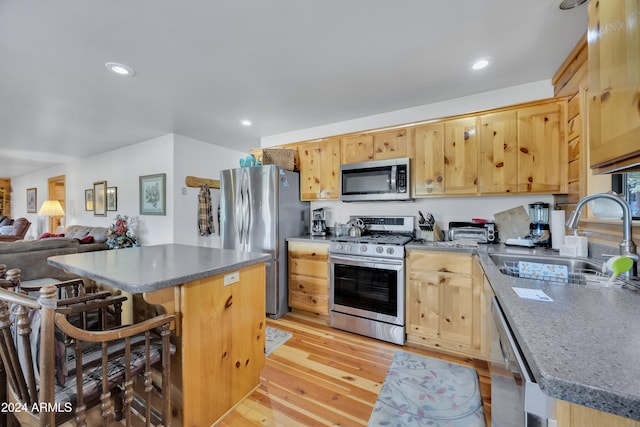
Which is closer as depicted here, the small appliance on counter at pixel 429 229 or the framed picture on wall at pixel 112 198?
the small appliance on counter at pixel 429 229

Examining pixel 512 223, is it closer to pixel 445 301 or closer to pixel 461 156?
pixel 461 156

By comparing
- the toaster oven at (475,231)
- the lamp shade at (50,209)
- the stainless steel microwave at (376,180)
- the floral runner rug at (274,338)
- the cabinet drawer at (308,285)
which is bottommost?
the floral runner rug at (274,338)

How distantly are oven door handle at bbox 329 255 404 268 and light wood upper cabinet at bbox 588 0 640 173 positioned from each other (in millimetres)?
1569

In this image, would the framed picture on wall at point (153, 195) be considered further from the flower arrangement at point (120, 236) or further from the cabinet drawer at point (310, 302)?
the cabinet drawer at point (310, 302)

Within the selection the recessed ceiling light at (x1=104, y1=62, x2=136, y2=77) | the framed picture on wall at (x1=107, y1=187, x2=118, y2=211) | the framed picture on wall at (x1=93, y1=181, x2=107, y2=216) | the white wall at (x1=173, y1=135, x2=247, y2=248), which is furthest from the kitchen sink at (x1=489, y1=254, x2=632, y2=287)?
the framed picture on wall at (x1=93, y1=181, x2=107, y2=216)

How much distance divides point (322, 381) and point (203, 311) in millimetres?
1081

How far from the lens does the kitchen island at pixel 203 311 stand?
127cm

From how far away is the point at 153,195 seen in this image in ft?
13.4

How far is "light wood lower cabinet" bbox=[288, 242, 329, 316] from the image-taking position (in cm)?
278

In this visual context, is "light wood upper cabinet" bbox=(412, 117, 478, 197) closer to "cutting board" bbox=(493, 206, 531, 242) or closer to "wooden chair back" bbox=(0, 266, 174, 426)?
"cutting board" bbox=(493, 206, 531, 242)

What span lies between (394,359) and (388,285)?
2.00 ft

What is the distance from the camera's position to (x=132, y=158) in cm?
448

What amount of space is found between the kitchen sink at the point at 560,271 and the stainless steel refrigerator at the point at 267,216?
84.1 inches

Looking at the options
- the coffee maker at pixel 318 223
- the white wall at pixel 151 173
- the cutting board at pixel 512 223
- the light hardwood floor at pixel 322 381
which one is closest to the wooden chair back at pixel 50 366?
the light hardwood floor at pixel 322 381
